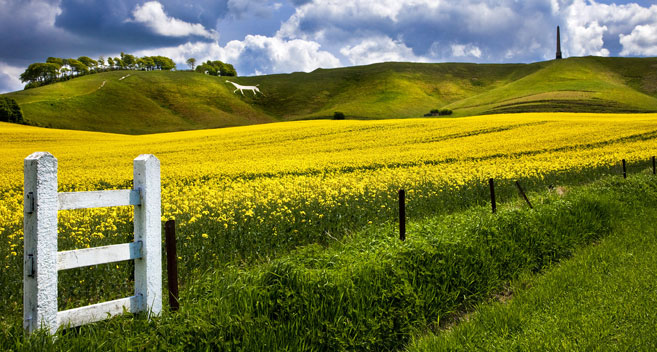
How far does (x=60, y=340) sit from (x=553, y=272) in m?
6.16

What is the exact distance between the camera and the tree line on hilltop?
399 feet

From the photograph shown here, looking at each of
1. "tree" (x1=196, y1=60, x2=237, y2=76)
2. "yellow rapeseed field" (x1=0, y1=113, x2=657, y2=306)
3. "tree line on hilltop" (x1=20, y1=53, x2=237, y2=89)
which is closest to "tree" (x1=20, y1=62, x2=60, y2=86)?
"tree line on hilltop" (x1=20, y1=53, x2=237, y2=89)

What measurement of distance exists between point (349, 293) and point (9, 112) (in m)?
69.6

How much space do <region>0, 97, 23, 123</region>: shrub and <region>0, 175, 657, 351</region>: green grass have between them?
217ft

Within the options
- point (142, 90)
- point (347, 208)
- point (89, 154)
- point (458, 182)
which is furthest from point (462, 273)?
point (142, 90)

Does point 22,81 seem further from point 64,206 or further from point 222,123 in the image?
point 64,206

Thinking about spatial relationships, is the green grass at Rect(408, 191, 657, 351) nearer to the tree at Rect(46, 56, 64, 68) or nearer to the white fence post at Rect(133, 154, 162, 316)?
the white fence post at Rect(133, 154, 162, 316)

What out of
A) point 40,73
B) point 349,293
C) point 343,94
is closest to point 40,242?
point 349,293

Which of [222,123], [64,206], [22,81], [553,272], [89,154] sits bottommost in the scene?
[553,272]

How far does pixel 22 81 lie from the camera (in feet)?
407

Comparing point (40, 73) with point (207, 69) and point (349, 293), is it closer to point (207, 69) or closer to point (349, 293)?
point (207, 69)

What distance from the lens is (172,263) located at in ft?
13.1

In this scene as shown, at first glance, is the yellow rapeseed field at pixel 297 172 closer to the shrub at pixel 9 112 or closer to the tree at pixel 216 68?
the shrub at pixel 9 112

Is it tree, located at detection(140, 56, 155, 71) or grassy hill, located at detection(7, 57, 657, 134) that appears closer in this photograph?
grassy hill, located at detection(7, 57, 657, 134)
